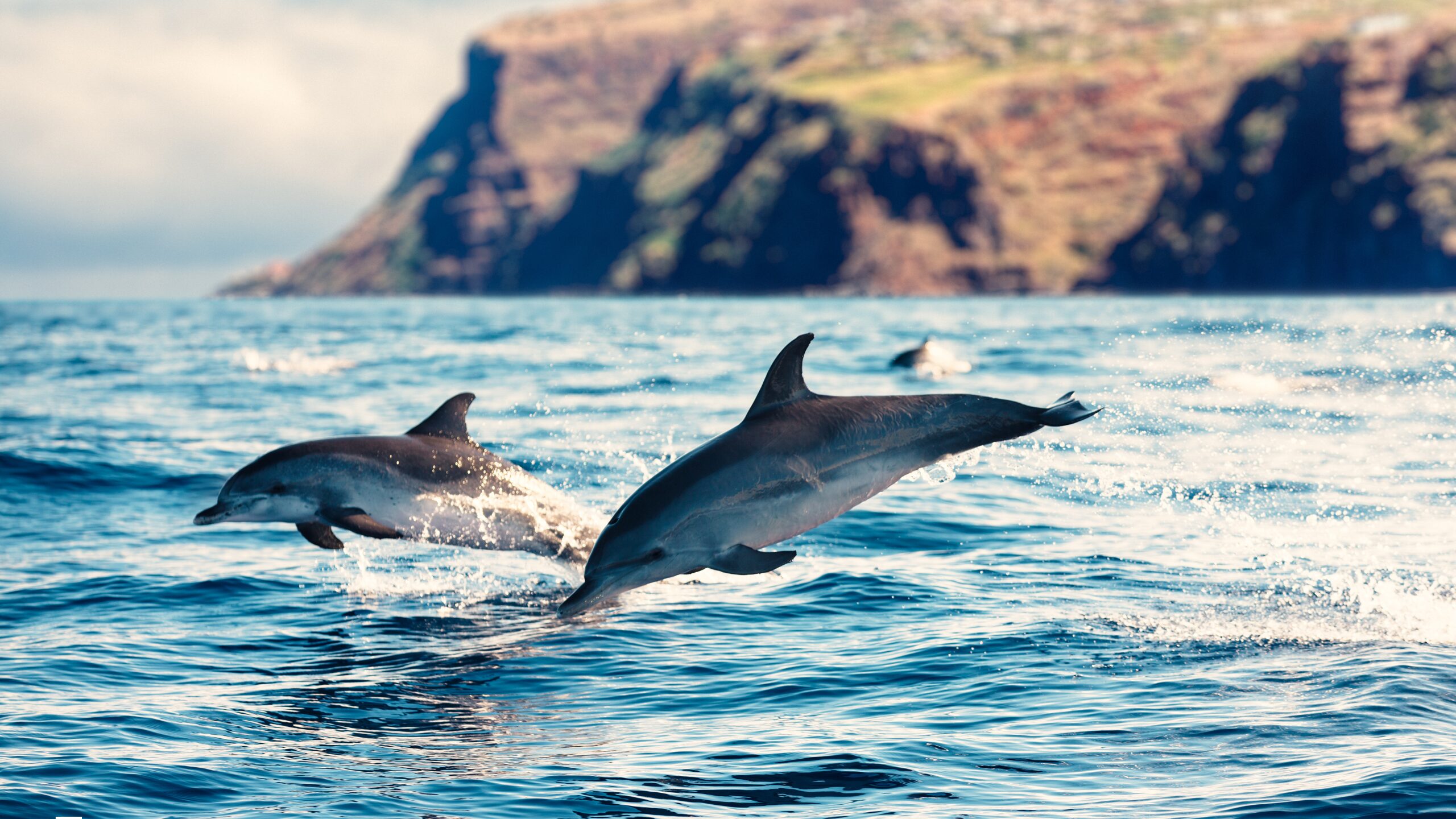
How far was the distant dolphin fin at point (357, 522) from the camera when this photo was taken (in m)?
10.6

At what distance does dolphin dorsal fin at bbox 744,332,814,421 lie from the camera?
8578 millimetres

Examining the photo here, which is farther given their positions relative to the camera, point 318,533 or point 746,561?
point 318,533

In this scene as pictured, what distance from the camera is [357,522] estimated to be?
10555mm

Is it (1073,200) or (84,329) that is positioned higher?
(1073,200)

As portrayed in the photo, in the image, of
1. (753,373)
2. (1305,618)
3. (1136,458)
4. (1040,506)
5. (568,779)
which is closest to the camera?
(568,779)

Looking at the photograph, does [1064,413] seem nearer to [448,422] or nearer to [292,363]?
[448,422]

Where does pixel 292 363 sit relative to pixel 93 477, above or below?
above

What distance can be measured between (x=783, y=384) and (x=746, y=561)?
126 centimetres

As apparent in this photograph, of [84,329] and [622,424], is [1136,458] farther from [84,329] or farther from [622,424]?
[84,329]

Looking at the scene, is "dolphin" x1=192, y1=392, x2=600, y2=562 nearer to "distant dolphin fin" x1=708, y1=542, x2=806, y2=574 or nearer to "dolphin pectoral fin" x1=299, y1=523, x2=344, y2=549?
"dolphin pectoral fin" x1=299, y1=523, x2=344, y2=549

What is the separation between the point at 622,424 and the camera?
23.1 meters

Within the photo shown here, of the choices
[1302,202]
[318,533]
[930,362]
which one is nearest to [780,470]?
[318,533]

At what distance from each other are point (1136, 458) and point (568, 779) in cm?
1340

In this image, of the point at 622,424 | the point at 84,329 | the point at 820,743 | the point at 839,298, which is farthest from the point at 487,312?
the point at 820,743
